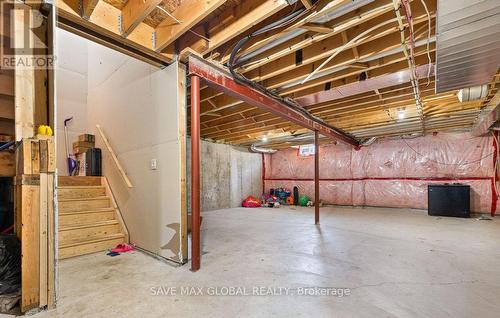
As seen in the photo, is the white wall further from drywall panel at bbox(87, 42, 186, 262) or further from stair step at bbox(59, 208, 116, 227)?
stair step at bbox(59, 208, 116, 227)

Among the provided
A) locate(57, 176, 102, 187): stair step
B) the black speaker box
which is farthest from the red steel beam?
the black speaker box

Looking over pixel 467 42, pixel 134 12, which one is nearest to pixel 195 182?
pixel 134 12

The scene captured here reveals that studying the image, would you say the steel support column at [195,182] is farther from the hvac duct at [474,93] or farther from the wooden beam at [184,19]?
the hvac duct at [474,93]

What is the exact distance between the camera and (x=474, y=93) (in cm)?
341

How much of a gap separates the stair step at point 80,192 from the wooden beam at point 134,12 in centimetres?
252

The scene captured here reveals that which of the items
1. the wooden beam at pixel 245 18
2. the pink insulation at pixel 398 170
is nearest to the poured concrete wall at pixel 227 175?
the pink insulation at pixel 398 170

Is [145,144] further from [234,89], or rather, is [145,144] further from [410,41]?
[410,41]

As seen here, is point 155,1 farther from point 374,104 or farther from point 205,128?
point 205,128

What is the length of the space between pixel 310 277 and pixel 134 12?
3028mm

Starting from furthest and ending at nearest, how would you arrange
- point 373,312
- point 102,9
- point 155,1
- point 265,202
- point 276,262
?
point 265,202 < point 276,262 < point 102,9 < point 155,1 < point 373,312

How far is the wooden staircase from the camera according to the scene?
306 centimetres

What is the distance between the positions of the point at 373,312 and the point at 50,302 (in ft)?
7.93

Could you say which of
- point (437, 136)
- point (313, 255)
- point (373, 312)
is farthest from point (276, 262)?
point (437, 136)

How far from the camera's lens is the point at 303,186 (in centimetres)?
893
